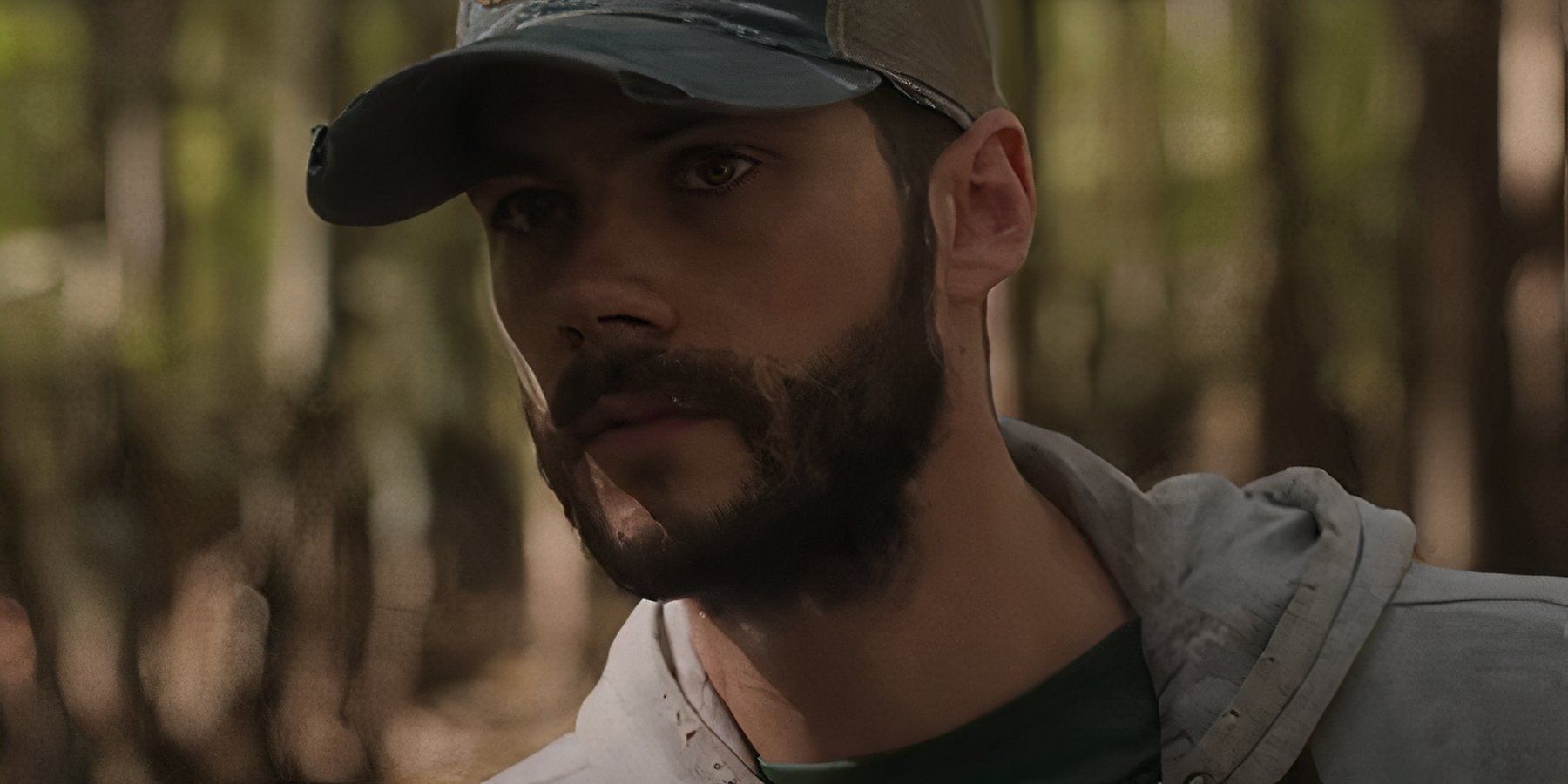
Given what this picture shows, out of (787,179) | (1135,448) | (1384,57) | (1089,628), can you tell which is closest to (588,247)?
(787,179)

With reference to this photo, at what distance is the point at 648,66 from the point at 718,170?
0.49ft

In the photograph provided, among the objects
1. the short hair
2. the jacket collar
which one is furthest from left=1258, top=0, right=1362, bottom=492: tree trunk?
the short hair

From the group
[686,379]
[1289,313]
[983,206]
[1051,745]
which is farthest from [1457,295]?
[686,379]

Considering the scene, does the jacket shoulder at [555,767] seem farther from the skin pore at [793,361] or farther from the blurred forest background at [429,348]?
the blurred forest background at [429,348]

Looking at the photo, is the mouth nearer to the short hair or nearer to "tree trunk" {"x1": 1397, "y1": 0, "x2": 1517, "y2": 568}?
the short hair

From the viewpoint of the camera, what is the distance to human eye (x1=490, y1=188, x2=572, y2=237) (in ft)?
4.67

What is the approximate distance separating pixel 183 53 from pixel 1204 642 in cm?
257

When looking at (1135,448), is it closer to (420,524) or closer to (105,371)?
(420,524)

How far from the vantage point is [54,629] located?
3199 millimetres

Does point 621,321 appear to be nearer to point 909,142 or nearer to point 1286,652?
point 909,142

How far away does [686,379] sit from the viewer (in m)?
1.36

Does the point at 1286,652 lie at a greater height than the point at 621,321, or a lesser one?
lesser

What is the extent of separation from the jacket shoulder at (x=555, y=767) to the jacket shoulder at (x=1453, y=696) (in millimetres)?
769

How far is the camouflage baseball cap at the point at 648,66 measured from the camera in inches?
50.0
